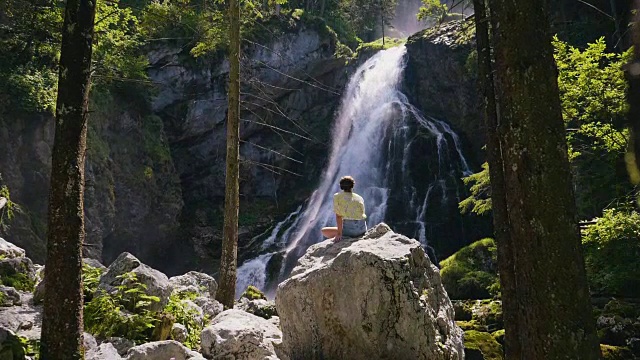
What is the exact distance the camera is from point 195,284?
1043 centimetres

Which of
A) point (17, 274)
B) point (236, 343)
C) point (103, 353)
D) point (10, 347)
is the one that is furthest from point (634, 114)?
point (17, 274)

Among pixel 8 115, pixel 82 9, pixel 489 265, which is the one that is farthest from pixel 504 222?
pixel 8 115

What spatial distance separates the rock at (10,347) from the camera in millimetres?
4406

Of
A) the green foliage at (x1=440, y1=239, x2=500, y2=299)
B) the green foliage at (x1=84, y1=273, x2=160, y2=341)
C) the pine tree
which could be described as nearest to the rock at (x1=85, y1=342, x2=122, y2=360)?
the green foliage at (x1=84, y1=273, x2=160, y2=341)

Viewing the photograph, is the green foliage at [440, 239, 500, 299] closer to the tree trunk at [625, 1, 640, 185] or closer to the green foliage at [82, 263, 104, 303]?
the tree trunk at [625, 1, 640, 185]

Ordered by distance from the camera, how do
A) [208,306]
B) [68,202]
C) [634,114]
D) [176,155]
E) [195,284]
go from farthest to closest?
[176,155]
[634,114]
[195,284]
[208,306]
[68,202]

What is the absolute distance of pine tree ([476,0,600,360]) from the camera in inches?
132

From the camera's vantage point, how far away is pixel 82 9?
509 centimetres

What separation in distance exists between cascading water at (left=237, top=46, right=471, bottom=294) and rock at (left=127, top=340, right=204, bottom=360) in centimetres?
1537

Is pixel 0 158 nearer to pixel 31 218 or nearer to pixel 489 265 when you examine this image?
pixel 31 218

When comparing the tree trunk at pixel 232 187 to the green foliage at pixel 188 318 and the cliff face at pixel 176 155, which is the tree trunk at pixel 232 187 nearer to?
the cliff face at pixel 176 155

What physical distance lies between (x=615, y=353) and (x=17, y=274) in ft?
35.8

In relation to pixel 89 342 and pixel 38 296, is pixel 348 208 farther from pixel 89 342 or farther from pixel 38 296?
pixel 38 296

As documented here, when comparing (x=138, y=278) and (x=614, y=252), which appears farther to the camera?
(x=614, y=252)
